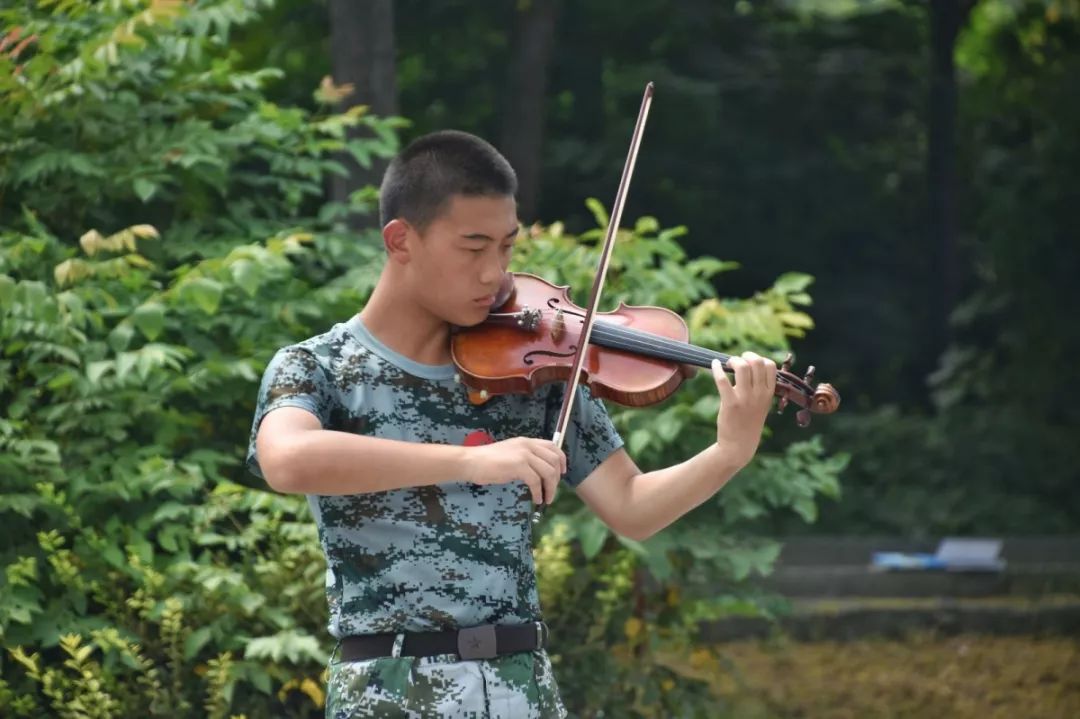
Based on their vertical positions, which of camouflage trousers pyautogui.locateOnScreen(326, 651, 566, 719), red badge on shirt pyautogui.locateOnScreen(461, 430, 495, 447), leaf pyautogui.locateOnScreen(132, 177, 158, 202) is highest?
leaf pyautogui.locateOnScreen(132, 177, 158, 202)

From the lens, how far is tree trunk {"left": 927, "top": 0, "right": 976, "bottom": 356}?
48.5 ft

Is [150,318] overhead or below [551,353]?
overhead

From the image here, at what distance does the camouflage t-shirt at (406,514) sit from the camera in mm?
2660

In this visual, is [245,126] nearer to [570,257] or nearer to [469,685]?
[570,257]

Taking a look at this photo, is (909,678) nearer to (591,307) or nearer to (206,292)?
(206,292)

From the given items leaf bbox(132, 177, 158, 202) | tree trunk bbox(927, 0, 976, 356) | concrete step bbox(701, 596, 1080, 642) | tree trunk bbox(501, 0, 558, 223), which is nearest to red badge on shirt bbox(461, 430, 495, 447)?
leaf bbox(132, 177, 158, 202)

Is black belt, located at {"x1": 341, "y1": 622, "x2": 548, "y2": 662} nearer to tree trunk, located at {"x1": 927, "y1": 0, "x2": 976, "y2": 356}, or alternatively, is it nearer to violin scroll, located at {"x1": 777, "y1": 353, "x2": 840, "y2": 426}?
violin scroll, located at {"x1": 777, "y1": 353, "x2": 840, "y2": 426}

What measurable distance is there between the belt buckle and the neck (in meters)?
0.44

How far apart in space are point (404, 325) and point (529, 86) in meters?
9.42

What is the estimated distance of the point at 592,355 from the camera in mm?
2922

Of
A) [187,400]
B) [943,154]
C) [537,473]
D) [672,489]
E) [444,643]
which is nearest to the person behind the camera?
[537,473]

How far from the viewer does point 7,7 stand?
5.64 meters

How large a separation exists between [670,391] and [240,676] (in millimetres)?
2195

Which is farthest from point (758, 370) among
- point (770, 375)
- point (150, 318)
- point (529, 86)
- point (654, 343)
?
point (529, 86)
